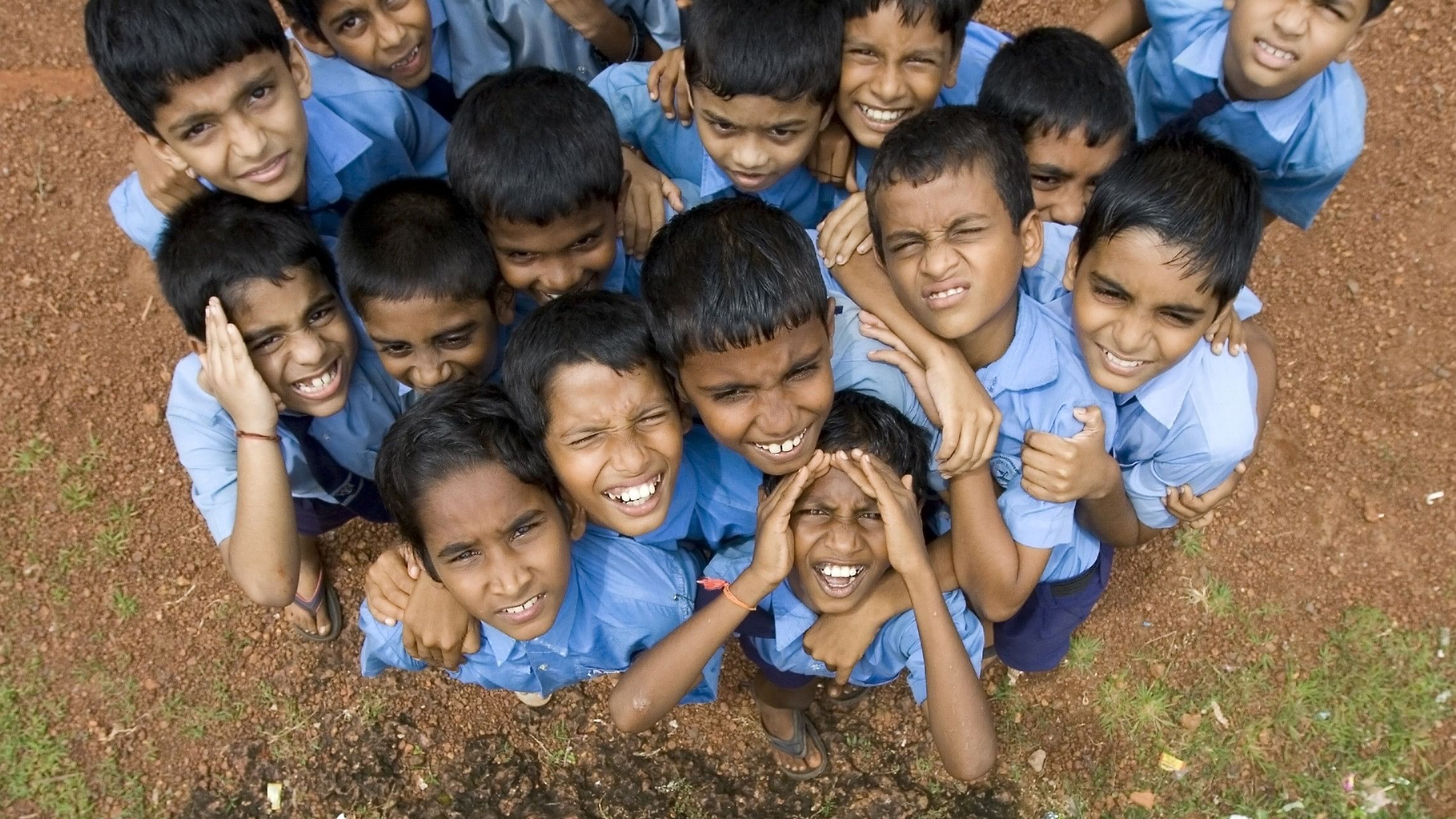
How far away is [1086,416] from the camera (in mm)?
2568

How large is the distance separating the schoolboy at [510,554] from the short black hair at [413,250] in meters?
0.26

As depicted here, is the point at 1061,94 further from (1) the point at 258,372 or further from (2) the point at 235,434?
(2) the point at 235,434

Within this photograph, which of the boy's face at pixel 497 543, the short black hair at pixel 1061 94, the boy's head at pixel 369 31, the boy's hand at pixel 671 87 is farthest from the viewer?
the boy's hand at pixel 671 87

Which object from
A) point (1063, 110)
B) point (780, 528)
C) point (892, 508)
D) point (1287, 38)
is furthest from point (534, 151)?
point (1287, 38)

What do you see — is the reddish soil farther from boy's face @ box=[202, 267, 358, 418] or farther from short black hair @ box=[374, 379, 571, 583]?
short black hair @ box=[374, 379, 571, 583]

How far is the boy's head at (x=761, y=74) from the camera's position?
268 cm

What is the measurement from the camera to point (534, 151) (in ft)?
8.84

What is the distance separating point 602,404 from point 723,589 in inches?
22.5

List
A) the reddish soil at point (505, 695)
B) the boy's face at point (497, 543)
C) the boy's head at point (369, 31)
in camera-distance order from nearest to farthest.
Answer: the boy's face at point (497, 543)
the boy's head at point (369, 31)
the reddish soil at point (505, 695)

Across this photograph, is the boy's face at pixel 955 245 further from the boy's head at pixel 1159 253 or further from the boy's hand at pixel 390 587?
the boy's hand at pixel 390 587

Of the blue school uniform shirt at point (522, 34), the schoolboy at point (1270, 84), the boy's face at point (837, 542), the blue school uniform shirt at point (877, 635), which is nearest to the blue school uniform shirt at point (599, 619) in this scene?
the blue school uniform shirt at point (877, 635)

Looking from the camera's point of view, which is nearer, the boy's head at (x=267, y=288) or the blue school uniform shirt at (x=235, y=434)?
the boy's head at (x=267, y=288)

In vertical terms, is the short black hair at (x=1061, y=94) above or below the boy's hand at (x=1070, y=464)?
above

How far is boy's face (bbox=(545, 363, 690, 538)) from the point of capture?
2.39 metres
